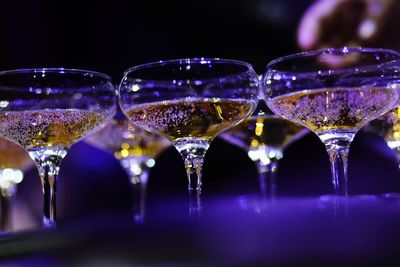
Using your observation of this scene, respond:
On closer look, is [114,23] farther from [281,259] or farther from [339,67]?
[281,259]

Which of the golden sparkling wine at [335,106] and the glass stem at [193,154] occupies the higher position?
the golden sparkling wine at [335,106]

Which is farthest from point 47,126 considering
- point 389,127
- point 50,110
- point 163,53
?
point 163,53

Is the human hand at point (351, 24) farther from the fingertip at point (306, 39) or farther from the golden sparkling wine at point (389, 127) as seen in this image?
the golden sparkling wine at point (389, 127)

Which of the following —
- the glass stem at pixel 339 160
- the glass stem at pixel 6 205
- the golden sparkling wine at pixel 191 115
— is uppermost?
the golden sparkling wine at pixel 191 115

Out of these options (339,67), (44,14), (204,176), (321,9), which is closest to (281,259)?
(339,67)

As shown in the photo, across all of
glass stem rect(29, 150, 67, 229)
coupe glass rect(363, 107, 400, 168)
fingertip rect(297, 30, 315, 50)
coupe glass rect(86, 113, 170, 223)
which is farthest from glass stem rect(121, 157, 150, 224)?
fingertip rect(297, 30, 315, 50)

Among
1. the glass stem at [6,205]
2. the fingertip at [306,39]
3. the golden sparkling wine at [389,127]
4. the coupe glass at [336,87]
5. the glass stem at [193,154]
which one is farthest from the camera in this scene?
the fingertip at [306,39]

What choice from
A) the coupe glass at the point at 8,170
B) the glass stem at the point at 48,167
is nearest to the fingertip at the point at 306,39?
the coupe glass at the point at 8,170
